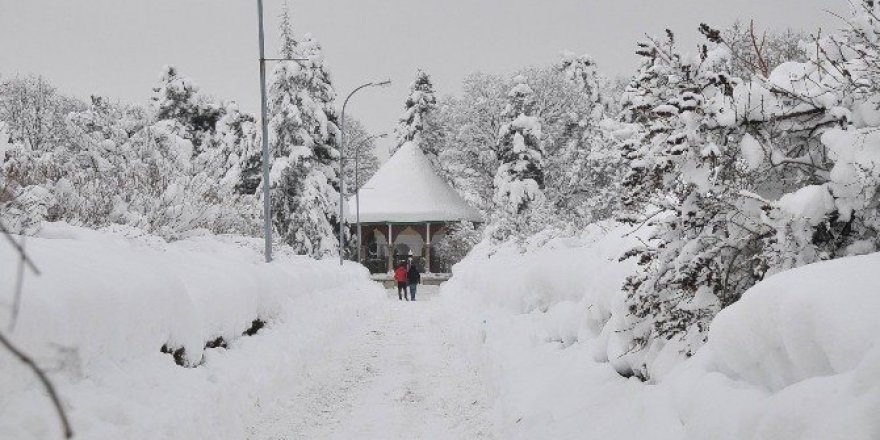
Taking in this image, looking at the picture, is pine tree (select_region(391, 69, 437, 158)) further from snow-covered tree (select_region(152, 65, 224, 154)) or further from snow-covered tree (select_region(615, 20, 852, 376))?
snow-covered tree (select_region(615, 20, 852, 376))

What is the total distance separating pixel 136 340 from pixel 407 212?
41843 mm

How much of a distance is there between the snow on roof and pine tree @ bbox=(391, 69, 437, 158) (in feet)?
14.7

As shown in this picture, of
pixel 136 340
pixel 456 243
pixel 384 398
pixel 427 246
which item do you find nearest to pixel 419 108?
pixel 427 246

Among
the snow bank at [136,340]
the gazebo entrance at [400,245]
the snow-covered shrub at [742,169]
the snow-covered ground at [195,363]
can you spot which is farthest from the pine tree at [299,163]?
the snow-covered shrub at [742,169]

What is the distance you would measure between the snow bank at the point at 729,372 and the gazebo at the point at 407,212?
1548 inches

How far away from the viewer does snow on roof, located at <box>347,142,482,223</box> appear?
47969 millimetres

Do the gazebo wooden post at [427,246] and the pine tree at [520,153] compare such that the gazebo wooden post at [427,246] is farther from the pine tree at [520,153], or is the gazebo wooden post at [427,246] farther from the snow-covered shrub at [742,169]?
the snow-covered shrub at [742,169]

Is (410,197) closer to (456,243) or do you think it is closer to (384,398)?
(456,243)

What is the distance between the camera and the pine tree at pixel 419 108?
184 feet

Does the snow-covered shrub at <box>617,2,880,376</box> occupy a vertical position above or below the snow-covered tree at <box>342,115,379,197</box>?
below

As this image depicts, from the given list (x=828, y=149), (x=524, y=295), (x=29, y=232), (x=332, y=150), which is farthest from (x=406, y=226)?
(x=828, y=149)

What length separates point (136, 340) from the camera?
6.38 m

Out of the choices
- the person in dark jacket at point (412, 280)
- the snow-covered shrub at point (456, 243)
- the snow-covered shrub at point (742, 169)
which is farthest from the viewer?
the snow-covered shrub at point (456, 243)

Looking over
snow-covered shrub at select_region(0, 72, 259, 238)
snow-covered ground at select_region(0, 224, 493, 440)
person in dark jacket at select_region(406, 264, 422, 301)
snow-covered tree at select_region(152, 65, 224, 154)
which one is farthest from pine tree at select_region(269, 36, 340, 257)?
A: snow-covered ground at select_region(0, 224, 493, 440)
